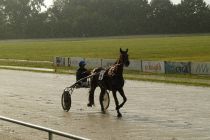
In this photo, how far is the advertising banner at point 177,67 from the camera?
33906 mm

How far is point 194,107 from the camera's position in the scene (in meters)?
19.2

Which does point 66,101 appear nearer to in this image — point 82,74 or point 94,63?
point 82,74

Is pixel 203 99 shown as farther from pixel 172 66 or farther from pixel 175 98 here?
pixel 172 66

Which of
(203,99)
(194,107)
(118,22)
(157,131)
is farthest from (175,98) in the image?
(118,22)

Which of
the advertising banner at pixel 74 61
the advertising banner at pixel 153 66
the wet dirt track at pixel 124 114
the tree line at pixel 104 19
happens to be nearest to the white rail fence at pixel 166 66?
the advertising banner at pixel 153 66

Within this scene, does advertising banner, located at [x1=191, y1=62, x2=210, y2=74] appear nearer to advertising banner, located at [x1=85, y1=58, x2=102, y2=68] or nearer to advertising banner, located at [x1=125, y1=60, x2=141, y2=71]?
advertising banner, located at [x1=125, y1=60, x2=141, y2=71]

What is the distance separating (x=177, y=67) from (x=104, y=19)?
368 feet

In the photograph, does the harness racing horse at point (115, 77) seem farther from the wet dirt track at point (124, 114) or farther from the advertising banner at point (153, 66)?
the advertising banner at point (153, 66)

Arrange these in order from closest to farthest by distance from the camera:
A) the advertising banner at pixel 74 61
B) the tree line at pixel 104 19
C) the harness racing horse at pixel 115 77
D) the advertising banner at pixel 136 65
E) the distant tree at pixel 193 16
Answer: the harness racing horse at pixel 115 77 → the advertising banner at pixel 136 65 → the advertising banner at pixel 74 61 → the distant tree at pixel 193 16 → the tree line at pixel 104 19

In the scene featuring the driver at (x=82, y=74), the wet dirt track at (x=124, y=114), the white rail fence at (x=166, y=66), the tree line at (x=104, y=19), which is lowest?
the wet dirt track at (x=124, y=114)

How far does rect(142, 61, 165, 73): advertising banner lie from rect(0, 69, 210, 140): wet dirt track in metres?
7.67

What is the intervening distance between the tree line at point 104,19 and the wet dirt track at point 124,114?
11290 cm

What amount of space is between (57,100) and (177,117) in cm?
699

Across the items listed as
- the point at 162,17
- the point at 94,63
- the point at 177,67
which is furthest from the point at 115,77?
the point at 162,17
